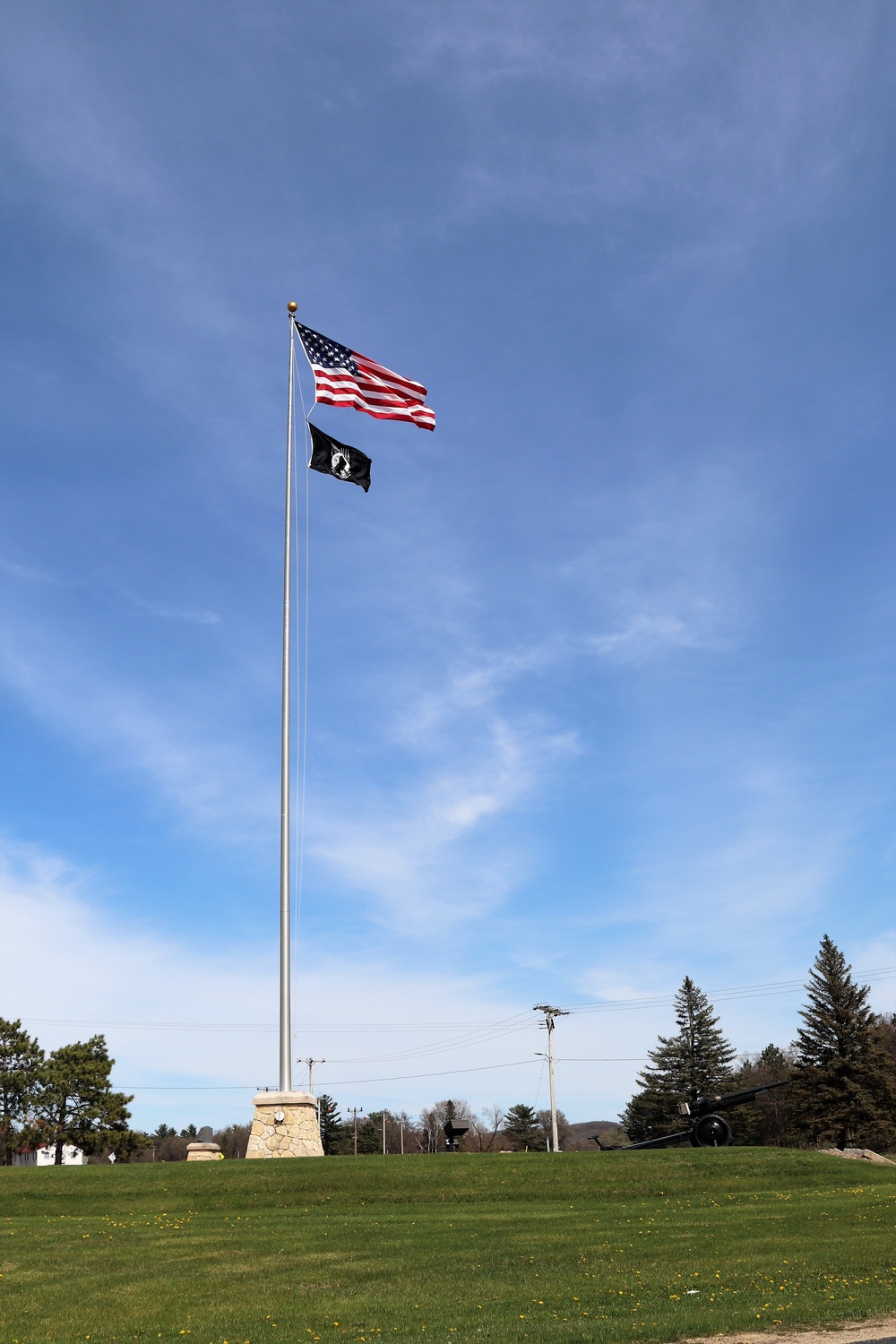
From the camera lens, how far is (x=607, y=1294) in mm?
11023

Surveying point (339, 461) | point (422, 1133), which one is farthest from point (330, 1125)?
point (339, 461)

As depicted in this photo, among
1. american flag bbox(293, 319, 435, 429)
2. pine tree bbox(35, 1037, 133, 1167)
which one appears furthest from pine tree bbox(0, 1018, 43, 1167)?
american flag bbox(293, 319, 435, 429)

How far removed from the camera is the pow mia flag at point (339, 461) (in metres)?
28.0

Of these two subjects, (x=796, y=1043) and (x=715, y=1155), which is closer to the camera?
(x=715, y=1155)

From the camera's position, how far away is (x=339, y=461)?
28141 mm

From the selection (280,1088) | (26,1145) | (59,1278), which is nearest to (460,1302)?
(59,1278)

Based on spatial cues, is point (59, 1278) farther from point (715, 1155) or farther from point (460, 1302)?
point (715, 1155)

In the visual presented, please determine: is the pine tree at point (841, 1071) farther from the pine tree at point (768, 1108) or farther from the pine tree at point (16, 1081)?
the pine tree at point (16, 1081)

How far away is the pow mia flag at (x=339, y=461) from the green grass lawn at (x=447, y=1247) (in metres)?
17.1

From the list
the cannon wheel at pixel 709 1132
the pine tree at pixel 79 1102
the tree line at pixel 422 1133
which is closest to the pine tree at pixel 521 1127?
the tree line at pixel 422 1133

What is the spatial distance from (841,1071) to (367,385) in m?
43.8

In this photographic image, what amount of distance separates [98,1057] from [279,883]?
112 feet

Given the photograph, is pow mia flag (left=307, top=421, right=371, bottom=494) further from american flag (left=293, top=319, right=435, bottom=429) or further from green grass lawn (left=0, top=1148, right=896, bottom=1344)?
green grass lawn (left=0, top=1148, right=896, bottom=1344)

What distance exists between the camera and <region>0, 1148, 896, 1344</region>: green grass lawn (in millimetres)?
9984
